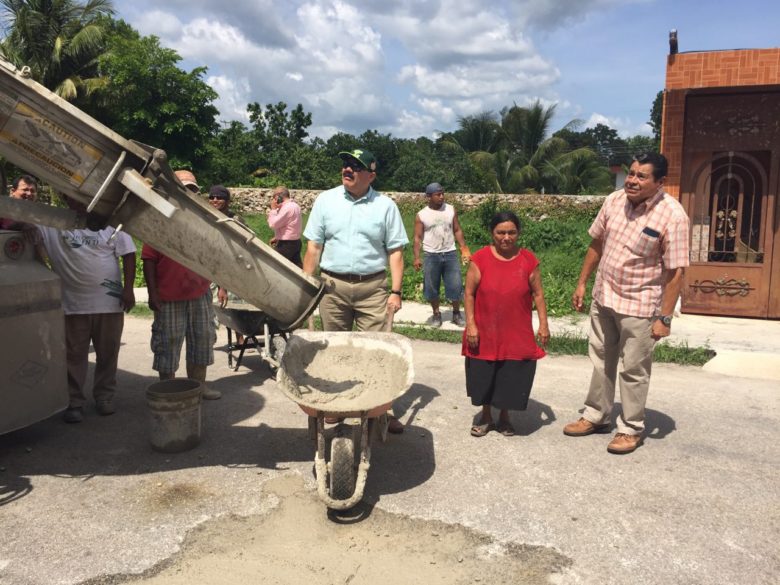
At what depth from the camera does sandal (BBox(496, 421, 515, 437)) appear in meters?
4.61

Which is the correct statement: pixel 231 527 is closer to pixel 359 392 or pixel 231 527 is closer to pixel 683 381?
pixel 359 392

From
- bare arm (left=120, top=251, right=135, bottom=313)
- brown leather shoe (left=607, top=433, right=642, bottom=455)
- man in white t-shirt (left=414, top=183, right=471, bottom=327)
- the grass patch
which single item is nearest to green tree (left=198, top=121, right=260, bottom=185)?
the grass patch

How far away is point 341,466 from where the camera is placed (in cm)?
338

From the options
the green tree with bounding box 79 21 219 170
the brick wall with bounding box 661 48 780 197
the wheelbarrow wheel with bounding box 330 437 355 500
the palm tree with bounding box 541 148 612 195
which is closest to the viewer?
the wheelbarrow wheel with bounding box 330 437 355 500

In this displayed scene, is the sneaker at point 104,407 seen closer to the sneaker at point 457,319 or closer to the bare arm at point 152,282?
the bare arm at point 152,282

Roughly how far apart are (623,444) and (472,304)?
4.73ft

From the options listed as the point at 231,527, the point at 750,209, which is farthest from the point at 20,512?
the point at 750,209

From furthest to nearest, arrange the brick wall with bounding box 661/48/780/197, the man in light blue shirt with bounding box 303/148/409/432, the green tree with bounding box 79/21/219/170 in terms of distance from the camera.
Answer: the green tree with bounding box 79/21/219/170 → the brick wall with bounding box 661/48/780/197 → the man in light blue shirt with bounding box 303/148/409/432

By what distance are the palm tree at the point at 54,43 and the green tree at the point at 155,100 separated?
0.74 meters

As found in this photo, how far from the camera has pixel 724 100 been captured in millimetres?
8375

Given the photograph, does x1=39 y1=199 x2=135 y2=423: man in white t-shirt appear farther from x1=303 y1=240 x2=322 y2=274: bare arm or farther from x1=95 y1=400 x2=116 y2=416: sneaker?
x1=303 y1=240 x2=322 y2=274: bare arm

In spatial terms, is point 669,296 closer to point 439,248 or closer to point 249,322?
point 249,322

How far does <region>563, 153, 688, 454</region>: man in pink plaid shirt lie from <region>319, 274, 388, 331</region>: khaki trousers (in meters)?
1.61

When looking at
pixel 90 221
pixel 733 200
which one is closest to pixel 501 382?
pixel 90 221
